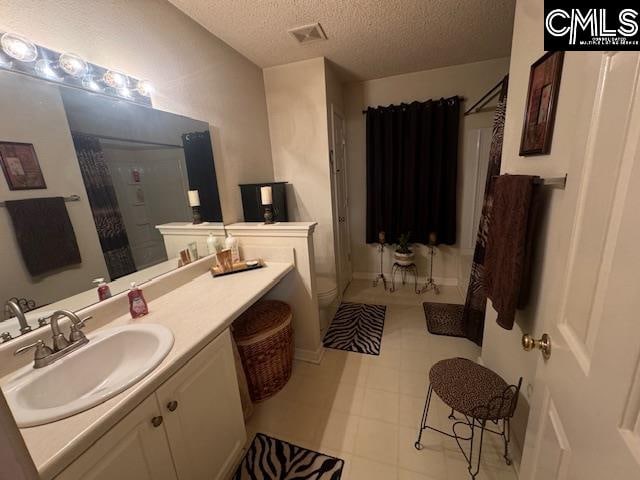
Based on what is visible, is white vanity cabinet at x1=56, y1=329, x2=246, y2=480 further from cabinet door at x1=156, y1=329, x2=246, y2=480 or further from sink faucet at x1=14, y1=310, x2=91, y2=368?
sink faucet at x1=14, y1=310, x2=91, y2=368

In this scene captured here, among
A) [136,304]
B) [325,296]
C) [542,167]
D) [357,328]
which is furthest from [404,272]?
[136,304]

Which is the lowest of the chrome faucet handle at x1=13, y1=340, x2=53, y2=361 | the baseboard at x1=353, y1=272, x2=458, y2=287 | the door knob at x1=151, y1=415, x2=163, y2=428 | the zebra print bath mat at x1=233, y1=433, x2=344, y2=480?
the zebra print bath mat at x1=233, y1=433, x2=344, y2=480

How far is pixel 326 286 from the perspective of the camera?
237 centimetres

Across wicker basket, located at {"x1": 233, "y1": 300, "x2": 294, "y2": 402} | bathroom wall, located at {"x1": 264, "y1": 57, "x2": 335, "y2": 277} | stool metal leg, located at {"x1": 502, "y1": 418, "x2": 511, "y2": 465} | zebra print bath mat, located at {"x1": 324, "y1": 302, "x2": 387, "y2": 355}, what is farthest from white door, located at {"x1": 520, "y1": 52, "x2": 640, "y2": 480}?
bathroom wall, located at {"x1": 264, "y1": 57, "x2": 335, "y2": 277}

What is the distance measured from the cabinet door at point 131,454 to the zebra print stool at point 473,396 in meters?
1.14

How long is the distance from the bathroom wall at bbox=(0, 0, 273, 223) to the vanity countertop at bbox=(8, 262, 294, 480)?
0.69 metres

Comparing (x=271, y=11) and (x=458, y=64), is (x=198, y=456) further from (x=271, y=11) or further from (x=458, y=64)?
(x=458, y=64)

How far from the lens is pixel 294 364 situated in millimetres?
2025

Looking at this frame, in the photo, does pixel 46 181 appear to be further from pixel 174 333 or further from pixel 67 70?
pixel 174 333

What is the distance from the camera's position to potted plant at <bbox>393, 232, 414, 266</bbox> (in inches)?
117

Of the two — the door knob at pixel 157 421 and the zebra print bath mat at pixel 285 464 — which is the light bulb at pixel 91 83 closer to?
the door knob at pixel 157 421

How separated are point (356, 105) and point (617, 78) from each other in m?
2.85

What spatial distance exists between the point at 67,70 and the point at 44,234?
70cm

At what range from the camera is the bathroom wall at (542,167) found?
0.61 meters
